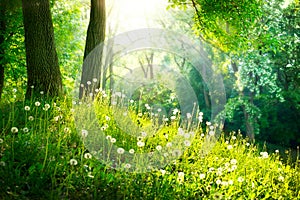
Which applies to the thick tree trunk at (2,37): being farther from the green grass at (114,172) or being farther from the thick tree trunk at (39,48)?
the green grass at (114,172)

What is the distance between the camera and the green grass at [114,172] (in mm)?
3729

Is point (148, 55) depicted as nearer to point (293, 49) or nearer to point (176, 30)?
point (176, 30)

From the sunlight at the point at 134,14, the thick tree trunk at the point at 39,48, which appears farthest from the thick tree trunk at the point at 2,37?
the sunlight at the point at 134,14

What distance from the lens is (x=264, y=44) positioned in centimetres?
1102

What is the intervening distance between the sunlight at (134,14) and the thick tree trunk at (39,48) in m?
18.7

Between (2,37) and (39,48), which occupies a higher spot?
(2,37)

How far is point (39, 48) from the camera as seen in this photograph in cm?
754

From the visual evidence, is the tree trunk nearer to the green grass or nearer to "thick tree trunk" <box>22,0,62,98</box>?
"thick tree trunk" <box>22,0,62,98</box>

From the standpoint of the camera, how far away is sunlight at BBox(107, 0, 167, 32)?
91.7 ft

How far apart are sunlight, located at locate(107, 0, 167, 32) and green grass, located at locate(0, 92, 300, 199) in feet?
70.2

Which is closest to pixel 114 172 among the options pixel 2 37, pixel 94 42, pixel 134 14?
pixel 94 42

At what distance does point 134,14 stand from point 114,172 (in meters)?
27.3

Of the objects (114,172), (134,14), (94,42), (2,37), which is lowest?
(114,172)

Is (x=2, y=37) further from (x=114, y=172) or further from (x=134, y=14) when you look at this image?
(x=134, y=14)
